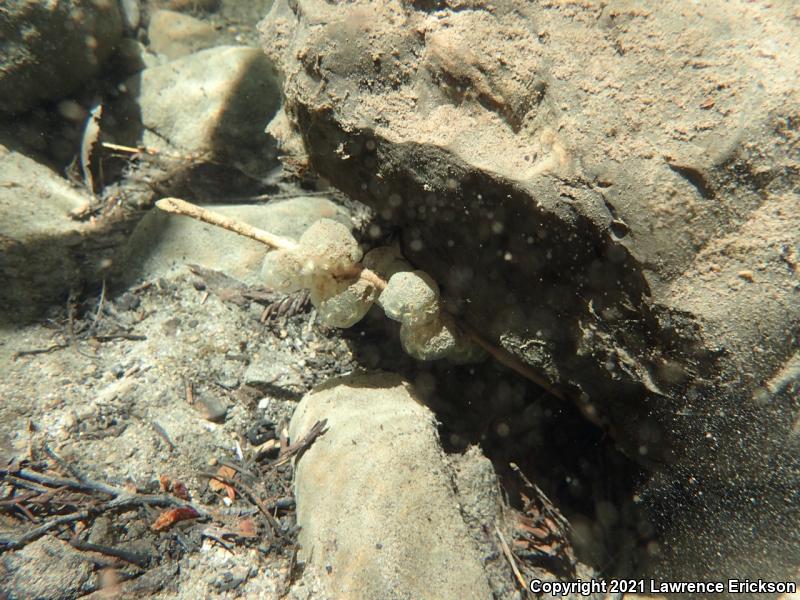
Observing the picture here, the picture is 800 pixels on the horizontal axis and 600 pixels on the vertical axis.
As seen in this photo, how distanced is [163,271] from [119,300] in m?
0.35

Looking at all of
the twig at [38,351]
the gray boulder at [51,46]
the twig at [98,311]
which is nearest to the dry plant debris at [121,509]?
the twig at [38,351]

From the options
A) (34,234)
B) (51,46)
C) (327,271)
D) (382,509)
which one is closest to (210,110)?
(51,46)

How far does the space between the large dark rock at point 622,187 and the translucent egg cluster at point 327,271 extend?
0.30 m

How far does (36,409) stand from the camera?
2613mm

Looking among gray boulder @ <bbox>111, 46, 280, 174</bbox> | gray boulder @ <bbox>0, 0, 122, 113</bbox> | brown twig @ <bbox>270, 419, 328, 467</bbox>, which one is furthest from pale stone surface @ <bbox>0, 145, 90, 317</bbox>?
brown twig @ <bbox>270, 419, 328, 467</bbox>

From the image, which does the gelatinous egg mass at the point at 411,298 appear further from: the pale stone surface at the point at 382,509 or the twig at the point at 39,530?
the twig at the point at 39,530

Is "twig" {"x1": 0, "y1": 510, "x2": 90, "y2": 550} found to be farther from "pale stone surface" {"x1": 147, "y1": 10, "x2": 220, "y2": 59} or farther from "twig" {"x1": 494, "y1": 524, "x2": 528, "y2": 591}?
"pale stone surface" {"x1": 147, "y1": 10, "x2": 220, "y2": 59}

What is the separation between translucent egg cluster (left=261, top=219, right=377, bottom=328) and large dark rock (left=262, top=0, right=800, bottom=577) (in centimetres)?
30

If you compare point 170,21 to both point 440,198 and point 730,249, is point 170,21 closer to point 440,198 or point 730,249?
point 440,198

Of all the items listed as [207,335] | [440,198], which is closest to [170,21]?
[207,335]

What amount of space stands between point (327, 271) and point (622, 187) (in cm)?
130

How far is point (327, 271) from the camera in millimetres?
2221

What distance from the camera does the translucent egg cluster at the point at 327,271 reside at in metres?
2.18

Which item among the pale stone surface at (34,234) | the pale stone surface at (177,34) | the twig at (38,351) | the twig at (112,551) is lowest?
the twig at (38,351)
